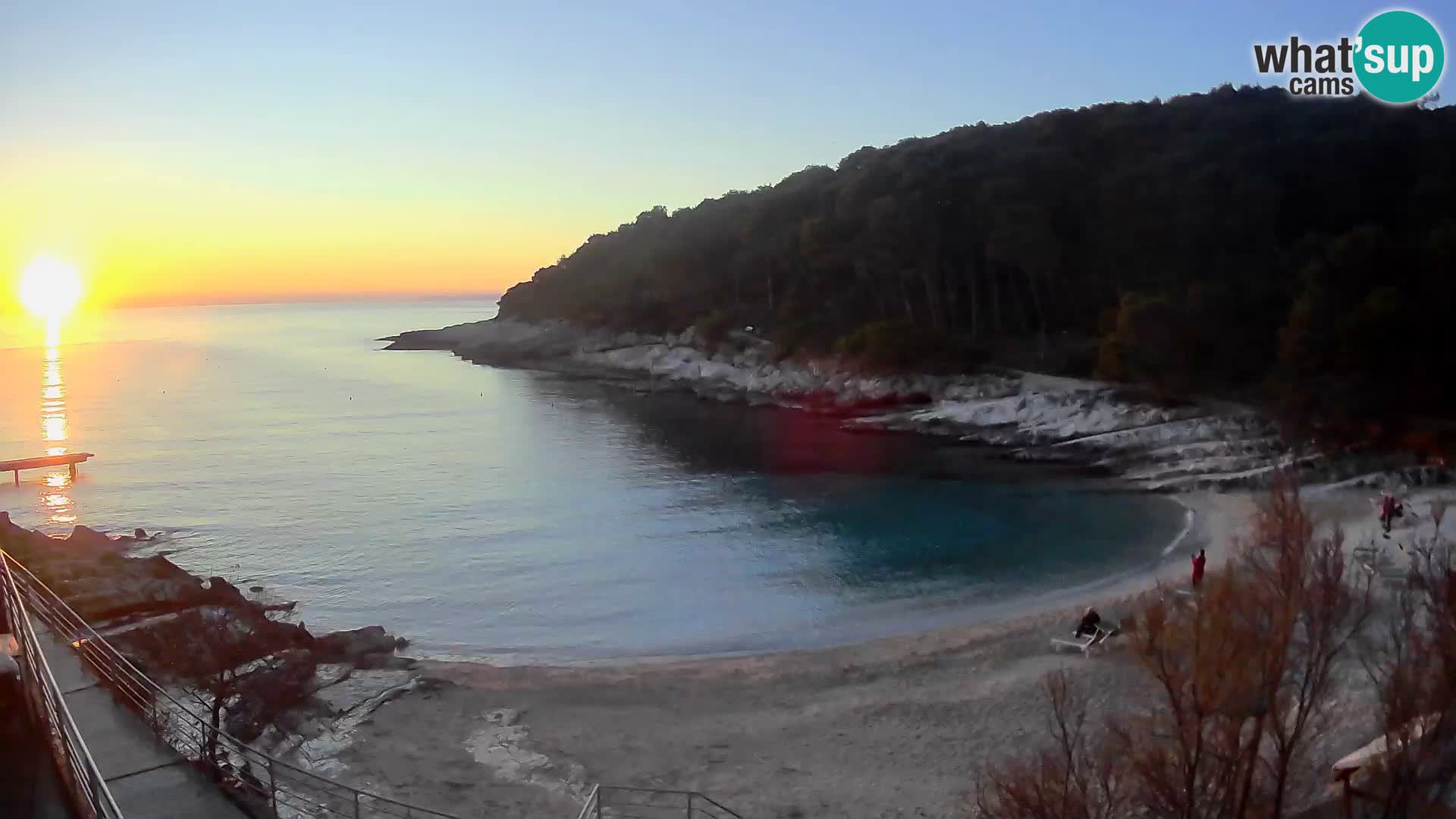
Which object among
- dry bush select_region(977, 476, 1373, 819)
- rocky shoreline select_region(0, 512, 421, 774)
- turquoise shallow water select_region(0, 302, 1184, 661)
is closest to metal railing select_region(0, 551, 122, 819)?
dry bush select_region(977, 476, 1373, 819)

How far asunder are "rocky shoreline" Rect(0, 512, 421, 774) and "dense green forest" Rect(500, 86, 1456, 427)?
3064cm

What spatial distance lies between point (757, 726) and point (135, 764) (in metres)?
9.46

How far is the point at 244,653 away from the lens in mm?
14633

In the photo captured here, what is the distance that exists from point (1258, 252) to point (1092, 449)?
15697 millimetres

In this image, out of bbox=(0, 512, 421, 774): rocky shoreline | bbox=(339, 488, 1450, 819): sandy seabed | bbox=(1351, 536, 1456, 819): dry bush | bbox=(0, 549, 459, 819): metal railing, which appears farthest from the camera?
bbox=(0, 512, 421, 774): rocky shoreline

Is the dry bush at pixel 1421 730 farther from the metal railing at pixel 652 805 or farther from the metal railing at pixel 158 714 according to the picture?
the metal railing at pixel 158 714

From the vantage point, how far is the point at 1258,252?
4497 cm

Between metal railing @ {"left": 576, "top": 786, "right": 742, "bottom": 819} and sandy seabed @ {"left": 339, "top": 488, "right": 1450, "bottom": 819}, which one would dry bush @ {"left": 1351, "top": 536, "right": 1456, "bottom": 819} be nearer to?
sandy seabed @ {"left": 339, "top": 488, "right": 1450, "bottom": 819}

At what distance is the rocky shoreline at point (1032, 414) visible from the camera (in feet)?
102

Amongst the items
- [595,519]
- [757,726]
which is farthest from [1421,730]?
[595,519]

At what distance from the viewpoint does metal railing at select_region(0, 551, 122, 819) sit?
428cm

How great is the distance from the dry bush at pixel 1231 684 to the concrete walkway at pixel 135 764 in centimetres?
562

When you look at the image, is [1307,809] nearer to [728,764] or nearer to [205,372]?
[728,764]

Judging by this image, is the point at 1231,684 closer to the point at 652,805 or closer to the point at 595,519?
the point at 652,805
